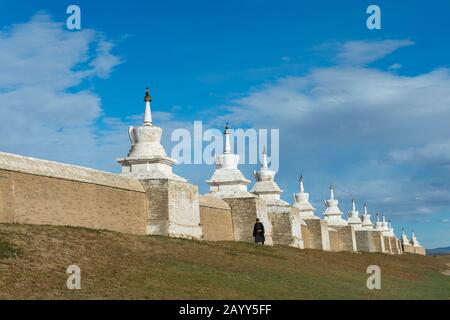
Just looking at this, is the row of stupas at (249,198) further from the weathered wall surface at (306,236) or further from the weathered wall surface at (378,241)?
the weathered wall surface at (378,241)

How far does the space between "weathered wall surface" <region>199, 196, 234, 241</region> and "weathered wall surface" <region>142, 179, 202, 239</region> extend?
2.98m

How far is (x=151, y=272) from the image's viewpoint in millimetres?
17359

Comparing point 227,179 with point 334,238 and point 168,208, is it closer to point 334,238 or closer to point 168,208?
point 168,208

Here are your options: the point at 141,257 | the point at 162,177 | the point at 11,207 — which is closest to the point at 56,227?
the point at 11,207

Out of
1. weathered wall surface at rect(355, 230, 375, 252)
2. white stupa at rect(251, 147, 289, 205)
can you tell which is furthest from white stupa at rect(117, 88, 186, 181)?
weathered wall surface at rect(355, 230, 375, 252)

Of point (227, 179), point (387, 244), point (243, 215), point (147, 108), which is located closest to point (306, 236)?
point (227, 179)

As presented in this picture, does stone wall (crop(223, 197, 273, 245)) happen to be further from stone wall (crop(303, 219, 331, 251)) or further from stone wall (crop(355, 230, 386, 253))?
stone wall (crop(355, 230, 386, 253))

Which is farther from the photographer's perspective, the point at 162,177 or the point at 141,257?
the point at 162,177

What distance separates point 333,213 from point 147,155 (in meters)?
38.6

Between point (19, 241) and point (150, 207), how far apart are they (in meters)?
9.34
